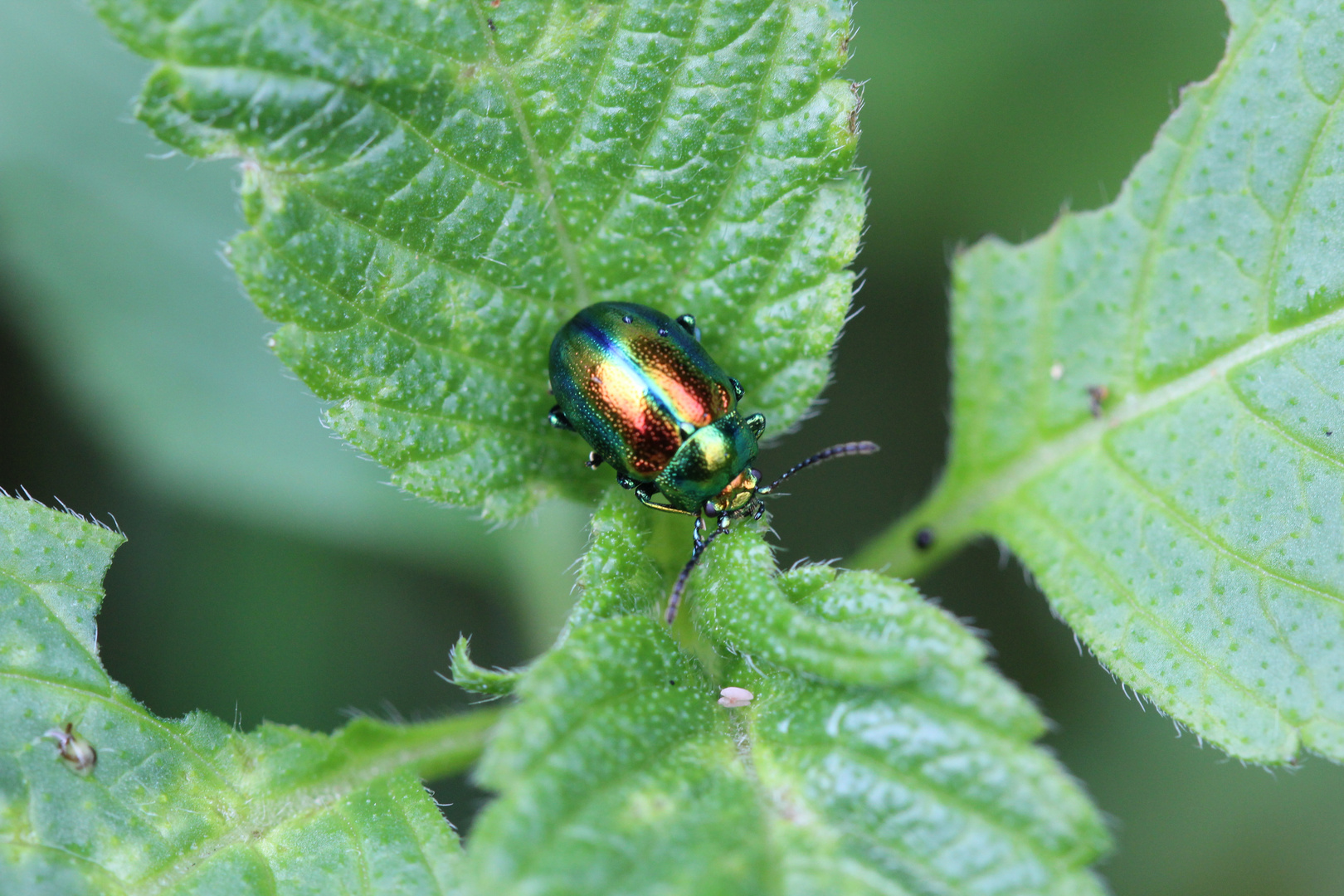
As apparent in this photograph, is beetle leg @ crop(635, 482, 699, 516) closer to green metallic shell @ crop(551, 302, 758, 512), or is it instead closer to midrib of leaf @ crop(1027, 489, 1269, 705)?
green metallic shell @ crop(551, 302, 758, 512)

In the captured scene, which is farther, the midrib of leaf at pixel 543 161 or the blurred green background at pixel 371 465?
the blurred green background at pixel 371 465

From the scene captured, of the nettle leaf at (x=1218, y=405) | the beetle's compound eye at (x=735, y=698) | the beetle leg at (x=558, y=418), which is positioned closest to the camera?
the beetle's compound eye at (x=735, y=698)

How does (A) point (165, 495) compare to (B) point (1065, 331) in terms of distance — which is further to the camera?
(A) point (165, 495)

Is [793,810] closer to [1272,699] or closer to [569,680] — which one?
[569,680]

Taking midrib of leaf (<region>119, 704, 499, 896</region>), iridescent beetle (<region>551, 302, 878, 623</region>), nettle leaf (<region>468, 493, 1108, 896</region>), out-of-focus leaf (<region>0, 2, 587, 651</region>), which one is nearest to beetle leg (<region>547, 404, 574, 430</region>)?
iridescent beetle (<region>551, 302, 878, 623</region>)

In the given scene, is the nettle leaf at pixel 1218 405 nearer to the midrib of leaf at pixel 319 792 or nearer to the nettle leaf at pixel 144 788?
the midrib of leaf at pixel 319 792

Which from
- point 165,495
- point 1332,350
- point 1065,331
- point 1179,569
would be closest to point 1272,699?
point 1179,569

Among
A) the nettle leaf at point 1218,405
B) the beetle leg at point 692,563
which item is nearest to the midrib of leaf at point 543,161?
the beetle leg at point 692,563
